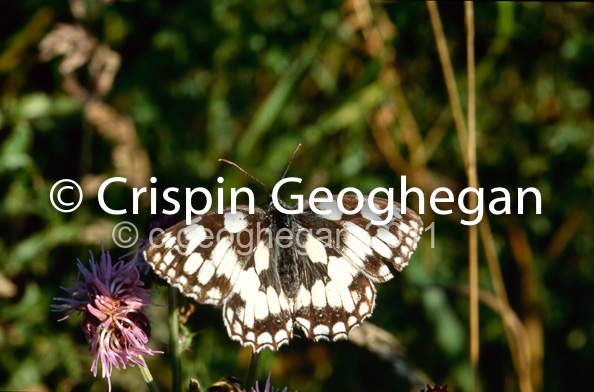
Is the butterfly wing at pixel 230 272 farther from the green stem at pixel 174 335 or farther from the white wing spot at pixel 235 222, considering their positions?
the green stem at pixel 174 335

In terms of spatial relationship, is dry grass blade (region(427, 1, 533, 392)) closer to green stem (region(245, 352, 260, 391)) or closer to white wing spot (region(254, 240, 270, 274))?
white wing spot (region(254, 240, 270, 274))

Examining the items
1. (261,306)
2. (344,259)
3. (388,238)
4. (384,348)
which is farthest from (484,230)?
(261,306)

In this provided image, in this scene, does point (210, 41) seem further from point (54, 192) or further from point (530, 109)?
point (530, 109)

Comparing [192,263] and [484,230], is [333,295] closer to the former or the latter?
[192,263]

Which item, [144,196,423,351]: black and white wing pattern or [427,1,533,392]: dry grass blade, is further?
[427,1,533,392]: dry grass blade

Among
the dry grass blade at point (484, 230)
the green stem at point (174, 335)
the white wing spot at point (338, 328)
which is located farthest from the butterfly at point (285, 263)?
the dry grass blade at point (484, 230)

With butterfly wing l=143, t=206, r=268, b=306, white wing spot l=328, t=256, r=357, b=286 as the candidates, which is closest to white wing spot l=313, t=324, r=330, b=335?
white wing spot l=328, t=256, r=357, b=286
